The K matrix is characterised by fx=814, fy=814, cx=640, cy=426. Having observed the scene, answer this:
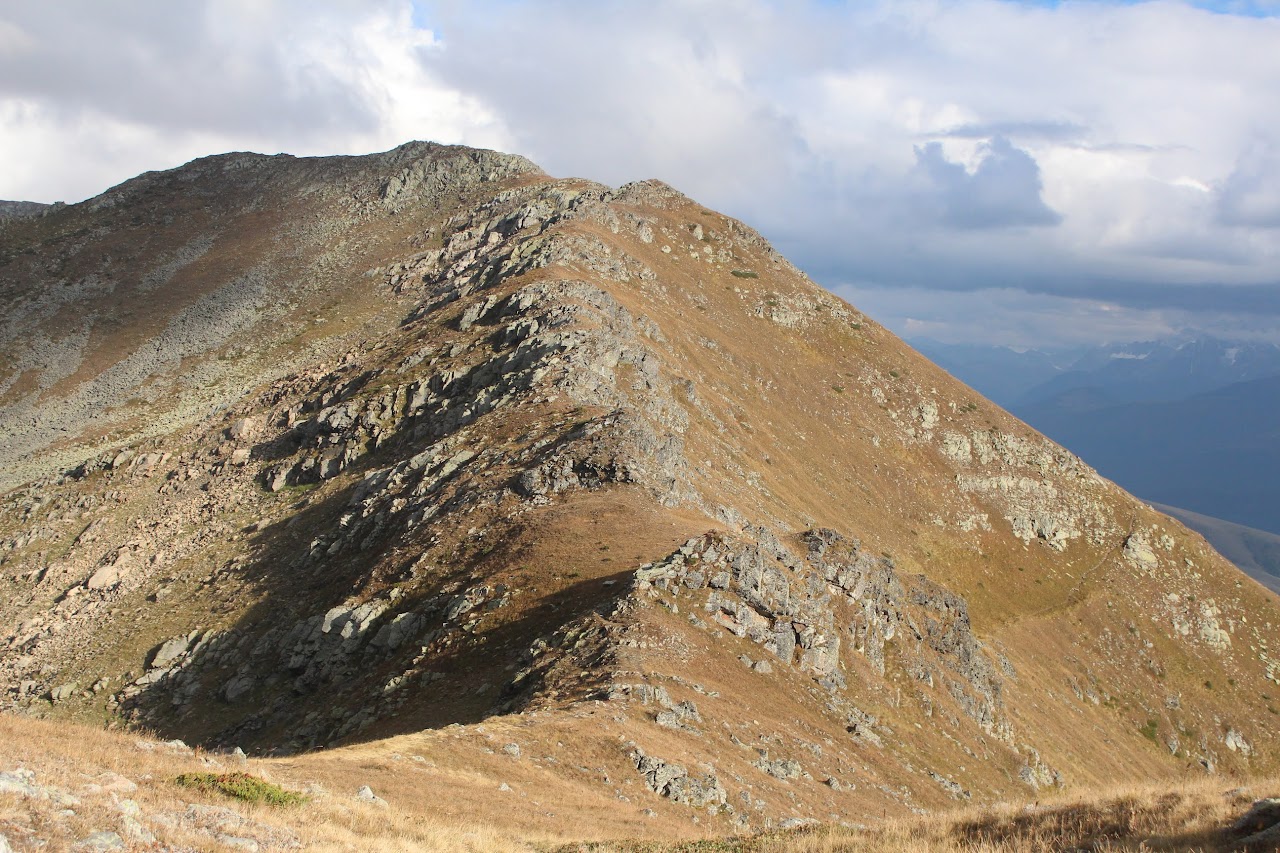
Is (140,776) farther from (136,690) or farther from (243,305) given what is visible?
(243,305)

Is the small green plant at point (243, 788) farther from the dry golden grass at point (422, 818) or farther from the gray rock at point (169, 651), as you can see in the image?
the gray rock at point (169, 651)

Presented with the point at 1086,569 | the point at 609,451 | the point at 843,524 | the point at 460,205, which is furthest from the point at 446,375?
the point at 1086,569

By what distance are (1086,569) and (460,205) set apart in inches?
3998

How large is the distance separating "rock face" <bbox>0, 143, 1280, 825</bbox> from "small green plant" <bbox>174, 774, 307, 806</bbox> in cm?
1158

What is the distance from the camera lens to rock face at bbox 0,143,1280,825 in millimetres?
34781

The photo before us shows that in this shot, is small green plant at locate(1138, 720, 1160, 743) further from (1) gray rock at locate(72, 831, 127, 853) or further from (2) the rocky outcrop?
(1) gray rock at locate(72, 831, 127, 853)

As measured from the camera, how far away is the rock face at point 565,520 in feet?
114

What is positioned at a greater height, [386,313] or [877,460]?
[386,313]

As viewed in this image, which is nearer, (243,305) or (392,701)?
(392,701)

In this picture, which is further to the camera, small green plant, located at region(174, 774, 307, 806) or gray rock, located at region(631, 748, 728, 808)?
gray rock, located at region(631, 748, 728, 808)

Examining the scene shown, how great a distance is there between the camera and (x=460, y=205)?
128 m

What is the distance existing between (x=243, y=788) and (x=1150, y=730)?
90.0 m

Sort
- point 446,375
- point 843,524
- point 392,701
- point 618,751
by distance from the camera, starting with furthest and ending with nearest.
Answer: point 843,524 → point 446,375 → point 392,701 → point 618,751

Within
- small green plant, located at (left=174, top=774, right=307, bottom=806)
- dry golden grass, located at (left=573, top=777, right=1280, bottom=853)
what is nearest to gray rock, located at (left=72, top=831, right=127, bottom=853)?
small green plant, located at (left=174, top=774, right=307, bottom=806)
